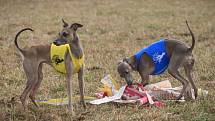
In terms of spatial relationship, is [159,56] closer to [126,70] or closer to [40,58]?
[126,70]

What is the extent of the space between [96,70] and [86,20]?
9.88 meters

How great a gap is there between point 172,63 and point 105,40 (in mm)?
6996

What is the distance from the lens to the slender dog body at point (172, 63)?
8375 mm

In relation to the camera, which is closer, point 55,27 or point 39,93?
point 39,93

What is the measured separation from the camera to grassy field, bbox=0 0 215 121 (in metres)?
7.51

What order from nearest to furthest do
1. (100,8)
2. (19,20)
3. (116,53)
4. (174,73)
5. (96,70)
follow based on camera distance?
(174,73), (96,70), (116,53), (19,20), (100,8)

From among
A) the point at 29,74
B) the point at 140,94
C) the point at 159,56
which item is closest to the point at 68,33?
the point at 29,74

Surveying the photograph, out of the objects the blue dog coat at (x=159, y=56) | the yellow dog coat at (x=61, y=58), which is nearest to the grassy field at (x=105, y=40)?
the yellow dog coat at (x=61, y=58)

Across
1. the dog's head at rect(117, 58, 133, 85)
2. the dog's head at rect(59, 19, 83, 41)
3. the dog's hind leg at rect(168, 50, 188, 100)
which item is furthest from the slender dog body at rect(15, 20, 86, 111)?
the dog's hind leg at rect(168, 50, 188, 100)

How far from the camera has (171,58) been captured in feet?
27.8

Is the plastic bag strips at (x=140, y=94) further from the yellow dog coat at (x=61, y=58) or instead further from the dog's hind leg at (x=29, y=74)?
the dog's hind leg at (x=29, y=74)

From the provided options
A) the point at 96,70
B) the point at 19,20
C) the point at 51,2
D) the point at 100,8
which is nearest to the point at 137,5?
the point at 100,8

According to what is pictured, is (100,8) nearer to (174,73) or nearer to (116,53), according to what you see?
(116,53)

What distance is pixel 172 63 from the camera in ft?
27.7
